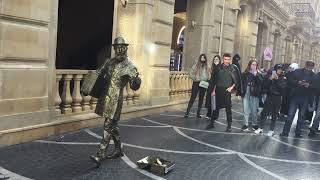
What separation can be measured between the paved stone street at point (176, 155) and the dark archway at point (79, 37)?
3900 mm

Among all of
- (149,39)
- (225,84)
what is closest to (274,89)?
(225,84)

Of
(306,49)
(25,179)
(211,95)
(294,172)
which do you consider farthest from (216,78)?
(306,49)

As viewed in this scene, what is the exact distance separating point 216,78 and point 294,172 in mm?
4007

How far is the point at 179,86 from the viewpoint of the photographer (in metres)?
15.3

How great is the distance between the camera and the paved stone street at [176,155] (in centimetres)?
648

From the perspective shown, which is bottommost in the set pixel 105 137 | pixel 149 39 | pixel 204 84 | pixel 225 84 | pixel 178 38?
pixel 105 137

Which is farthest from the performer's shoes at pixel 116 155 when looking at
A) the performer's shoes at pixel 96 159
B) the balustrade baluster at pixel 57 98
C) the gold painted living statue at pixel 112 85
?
the balustrade baluster at pixel 57 98

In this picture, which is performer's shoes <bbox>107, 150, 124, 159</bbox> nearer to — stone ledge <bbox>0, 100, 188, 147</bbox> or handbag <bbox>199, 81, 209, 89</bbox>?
stone ledge <bbox>0, 100, 188, 147</bbox>

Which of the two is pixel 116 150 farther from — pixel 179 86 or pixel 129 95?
pixel 179 86

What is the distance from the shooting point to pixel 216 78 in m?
10.9

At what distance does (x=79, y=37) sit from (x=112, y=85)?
7907mm

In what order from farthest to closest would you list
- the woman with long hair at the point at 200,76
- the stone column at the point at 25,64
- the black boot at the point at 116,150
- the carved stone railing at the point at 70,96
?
the woman with long hair at the point at 200,76 < the carved stone railing at the point at 70,96 < the stone column at the point at 25,64 < the black boot at the point at 116,150

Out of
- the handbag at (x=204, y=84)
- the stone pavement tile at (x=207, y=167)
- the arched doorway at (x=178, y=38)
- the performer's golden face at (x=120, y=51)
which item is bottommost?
the stone pavement tile at (x=207, y=167)

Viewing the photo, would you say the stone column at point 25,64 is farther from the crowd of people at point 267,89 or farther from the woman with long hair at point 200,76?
the woman with long hair at point 200,76
